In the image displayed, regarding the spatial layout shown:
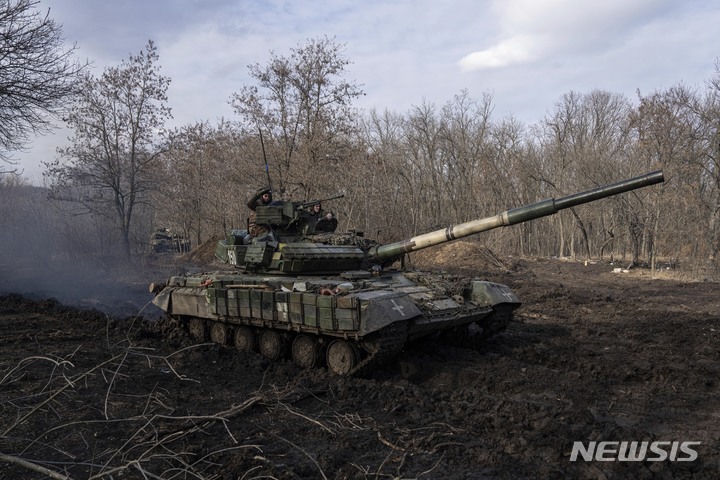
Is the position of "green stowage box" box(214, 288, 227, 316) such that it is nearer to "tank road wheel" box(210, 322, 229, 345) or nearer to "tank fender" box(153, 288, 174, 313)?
"tank road wheel" box(210, 322, 229, 345)

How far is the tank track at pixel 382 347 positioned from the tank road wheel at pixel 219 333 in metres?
3.50

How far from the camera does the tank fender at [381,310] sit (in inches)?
299

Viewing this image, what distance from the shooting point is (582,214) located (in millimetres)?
33094

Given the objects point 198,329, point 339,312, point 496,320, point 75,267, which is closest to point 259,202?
point 198,329

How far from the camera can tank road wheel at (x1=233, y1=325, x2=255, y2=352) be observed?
33.3 feet

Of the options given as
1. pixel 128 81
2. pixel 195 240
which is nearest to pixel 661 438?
pixel 128 81

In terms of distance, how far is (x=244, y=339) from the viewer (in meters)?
10.3

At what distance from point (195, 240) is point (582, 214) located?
82.2 feet

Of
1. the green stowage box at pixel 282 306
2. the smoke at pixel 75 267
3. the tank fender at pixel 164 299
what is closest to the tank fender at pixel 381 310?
the green stowage box at pixel 282 306

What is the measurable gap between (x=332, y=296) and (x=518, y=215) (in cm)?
298

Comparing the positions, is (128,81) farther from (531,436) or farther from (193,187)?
Result: (531,436)

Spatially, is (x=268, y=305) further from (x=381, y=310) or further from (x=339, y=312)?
(x=381, y=310)

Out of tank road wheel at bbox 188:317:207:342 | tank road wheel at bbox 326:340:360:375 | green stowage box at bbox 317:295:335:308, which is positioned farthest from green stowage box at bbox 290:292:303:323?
tank road wheel at bbox 188:317:207:342

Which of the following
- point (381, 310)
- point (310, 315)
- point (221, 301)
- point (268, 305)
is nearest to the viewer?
point (381, 310)
